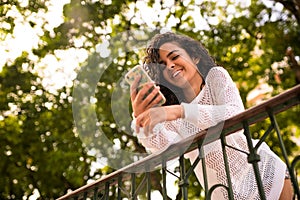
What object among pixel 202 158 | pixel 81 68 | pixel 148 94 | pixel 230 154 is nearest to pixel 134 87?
pixel 148 94

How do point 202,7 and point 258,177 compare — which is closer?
point 258,177

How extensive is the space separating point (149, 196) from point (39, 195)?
928cm

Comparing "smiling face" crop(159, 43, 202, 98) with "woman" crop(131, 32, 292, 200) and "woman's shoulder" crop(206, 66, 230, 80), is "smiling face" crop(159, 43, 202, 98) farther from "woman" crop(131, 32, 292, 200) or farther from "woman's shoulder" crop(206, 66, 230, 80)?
"woman's shoulder" crop(206, 66, 230, 80)

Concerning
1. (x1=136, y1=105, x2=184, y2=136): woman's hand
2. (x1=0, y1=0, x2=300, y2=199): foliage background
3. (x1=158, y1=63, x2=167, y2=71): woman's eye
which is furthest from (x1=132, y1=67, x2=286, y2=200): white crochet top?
(x1=0, y1=0, x2=300, y2=199): foliage background

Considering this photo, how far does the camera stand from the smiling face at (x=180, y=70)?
7.44 feet

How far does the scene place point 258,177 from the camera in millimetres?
1605

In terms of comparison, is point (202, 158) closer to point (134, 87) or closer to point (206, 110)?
point (206, 110)

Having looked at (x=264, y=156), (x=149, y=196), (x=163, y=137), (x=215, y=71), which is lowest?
(x=149, y=196)

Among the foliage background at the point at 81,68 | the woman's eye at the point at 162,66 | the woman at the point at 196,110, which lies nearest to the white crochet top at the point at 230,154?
the woman at the point at 196,110

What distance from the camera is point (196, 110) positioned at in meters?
1.77

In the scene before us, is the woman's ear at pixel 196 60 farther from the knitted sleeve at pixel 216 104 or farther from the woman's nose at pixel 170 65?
the knitted sleeve at pixel 216 104

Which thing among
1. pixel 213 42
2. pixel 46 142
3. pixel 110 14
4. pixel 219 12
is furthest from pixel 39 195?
pixel 219 12

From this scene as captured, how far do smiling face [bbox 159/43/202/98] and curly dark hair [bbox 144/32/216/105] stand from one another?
0.04m

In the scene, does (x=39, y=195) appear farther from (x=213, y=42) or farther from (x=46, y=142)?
(x=213, y=42)
